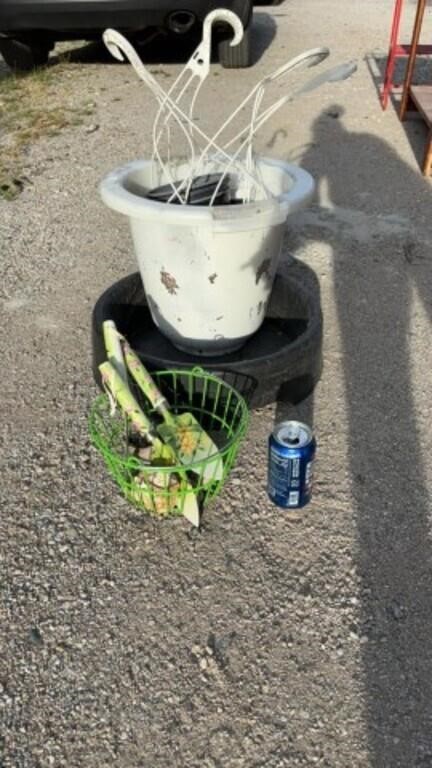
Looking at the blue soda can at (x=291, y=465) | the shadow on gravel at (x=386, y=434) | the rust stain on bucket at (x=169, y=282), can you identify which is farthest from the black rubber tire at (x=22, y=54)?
the blue soda can at (x=291, y=465)

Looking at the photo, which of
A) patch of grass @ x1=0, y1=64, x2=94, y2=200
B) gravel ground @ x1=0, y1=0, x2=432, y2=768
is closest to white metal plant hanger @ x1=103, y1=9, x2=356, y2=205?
gravel ground @ x1=0, y1=0, x2=432, y2=768

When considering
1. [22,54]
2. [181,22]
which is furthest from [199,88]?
[22,54]

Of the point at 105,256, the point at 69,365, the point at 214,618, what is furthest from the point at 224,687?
the point at 105,256

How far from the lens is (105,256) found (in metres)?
3.19

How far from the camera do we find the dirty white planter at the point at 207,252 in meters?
1.90

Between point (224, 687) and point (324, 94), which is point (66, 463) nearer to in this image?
point (224, 687)

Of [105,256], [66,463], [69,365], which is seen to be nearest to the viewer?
[66,463]

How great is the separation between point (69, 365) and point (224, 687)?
1.34m

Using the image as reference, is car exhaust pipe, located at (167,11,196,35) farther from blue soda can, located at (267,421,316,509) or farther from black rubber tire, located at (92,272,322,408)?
blue soda can, located at (267,421,316,509)

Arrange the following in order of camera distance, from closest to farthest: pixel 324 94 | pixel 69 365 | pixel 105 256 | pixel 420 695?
pixel 420 695
pixel 69 365
pixel 105 256
pixel 324 94

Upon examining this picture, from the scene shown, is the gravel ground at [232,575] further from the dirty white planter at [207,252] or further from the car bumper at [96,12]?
the car bumper at [96,12]

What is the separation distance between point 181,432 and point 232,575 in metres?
0.41

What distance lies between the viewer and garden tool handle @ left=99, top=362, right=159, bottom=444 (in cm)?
186

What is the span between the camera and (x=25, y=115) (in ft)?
15.9
